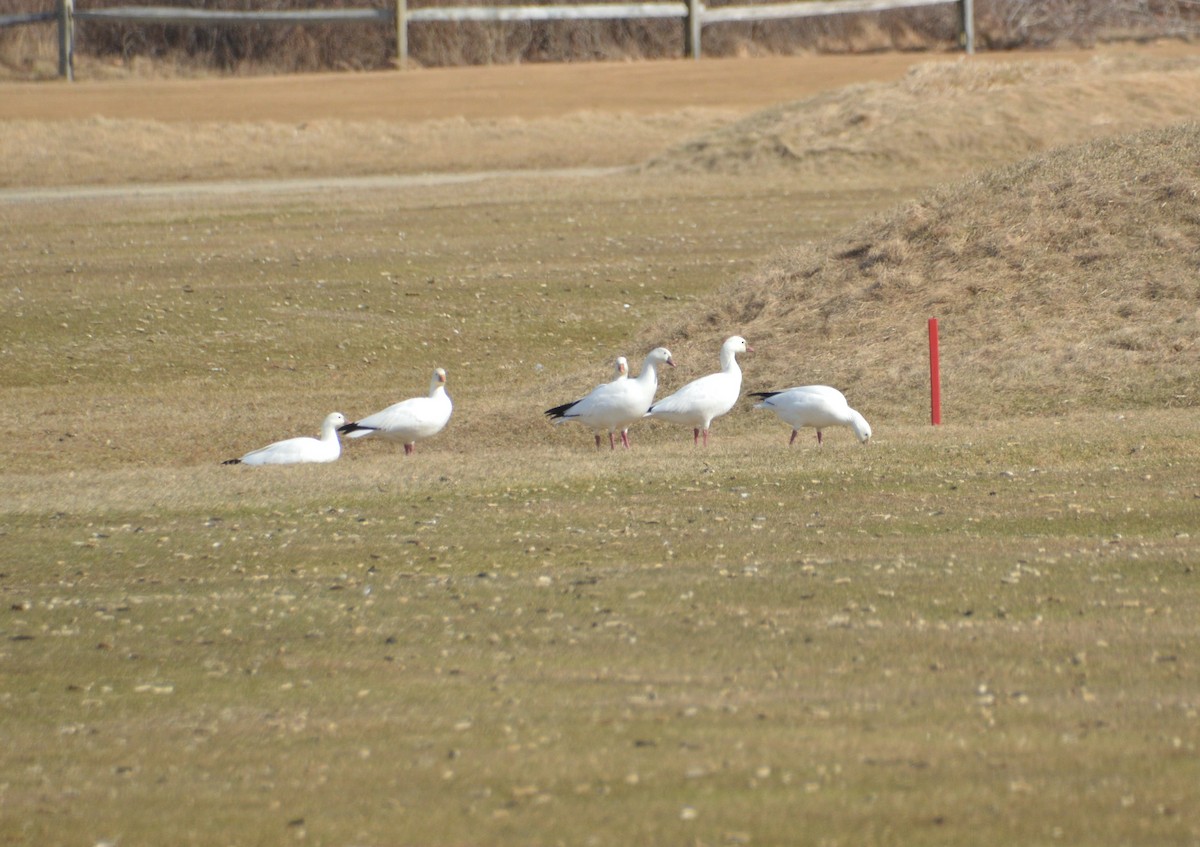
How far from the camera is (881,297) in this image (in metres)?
22.4

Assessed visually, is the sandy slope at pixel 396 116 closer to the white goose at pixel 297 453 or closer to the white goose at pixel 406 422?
the white goose at pixel 406 422

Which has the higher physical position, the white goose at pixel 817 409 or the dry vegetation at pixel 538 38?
the dry vegetation at pixel 538 38

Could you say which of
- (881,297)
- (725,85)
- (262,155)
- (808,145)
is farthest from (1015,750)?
(725,85)

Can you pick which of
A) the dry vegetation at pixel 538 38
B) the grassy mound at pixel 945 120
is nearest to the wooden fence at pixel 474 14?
the dry vegetation at pixel 538 38

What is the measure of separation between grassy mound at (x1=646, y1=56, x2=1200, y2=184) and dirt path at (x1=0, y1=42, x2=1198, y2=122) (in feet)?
25.2

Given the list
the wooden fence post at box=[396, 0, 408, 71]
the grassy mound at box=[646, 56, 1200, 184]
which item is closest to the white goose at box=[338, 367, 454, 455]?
the grassy mound at box=[646, 56, 1200, 184]

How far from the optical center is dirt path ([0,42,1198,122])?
47.2 metres

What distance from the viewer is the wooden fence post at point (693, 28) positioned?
56.0 metres

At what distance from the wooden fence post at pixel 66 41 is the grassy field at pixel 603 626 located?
33639 mm

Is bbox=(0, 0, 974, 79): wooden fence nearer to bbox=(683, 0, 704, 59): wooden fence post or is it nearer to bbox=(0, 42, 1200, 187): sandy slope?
bbox=(683, 0, 704, 59): wooden fence post

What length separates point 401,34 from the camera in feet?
178

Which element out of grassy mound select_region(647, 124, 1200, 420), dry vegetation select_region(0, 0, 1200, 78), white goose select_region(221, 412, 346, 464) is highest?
dry vegetation select_region(0, 0, 1200, 78)

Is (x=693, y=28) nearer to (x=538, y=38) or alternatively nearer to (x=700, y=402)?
(x=538, y=38)

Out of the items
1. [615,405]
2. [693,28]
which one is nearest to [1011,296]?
[615,405]
